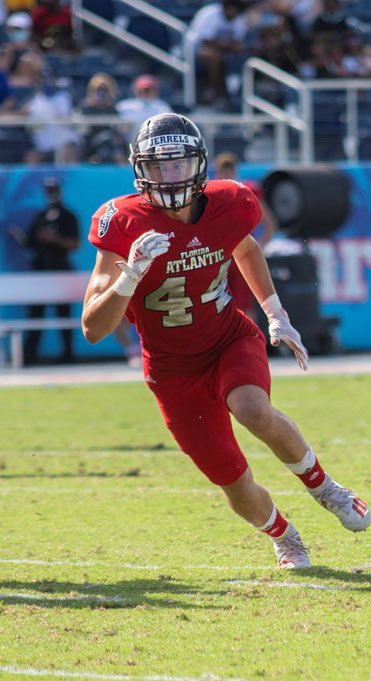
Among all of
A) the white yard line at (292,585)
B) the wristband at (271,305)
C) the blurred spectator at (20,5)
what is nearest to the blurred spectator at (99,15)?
the blurred spectator at (20,5)

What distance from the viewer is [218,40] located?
16594 mm

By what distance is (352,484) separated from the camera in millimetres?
6805

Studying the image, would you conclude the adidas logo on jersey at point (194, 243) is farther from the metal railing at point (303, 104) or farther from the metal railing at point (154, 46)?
the metal railing at point (154, 46)

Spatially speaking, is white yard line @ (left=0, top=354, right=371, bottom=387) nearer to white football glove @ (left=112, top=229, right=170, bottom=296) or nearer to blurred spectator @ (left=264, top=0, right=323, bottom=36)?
blurred spectator @ (left=264, top=0, right=323, bottom=36)

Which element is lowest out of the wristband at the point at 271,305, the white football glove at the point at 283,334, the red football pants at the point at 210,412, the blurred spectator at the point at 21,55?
the red football pants at the point at 210,412

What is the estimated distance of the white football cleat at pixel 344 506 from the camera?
509 centimetres

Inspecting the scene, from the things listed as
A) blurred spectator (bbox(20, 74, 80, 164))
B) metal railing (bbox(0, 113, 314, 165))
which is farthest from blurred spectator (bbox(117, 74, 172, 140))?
blurred spectator (bbox(20, 74, 80, 164))

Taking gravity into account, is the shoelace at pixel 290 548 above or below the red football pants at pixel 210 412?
below

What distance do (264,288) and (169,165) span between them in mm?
739

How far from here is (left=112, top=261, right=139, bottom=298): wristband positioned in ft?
14.8

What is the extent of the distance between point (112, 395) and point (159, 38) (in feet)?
23.7

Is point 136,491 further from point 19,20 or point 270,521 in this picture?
point 19,20

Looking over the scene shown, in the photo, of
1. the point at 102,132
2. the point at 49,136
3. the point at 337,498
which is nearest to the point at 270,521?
the point at 337,498

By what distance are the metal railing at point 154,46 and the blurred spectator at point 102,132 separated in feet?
5.42
